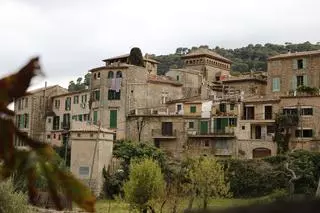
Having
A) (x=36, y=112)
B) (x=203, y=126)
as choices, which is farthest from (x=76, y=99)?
(x=203, y=126)

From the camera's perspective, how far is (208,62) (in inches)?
3095

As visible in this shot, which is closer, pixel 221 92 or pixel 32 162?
pixel 32 162

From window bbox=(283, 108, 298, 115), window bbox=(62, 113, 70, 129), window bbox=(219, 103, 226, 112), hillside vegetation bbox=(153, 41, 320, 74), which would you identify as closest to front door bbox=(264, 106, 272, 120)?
window bbox=(283, 108, 298, 115)

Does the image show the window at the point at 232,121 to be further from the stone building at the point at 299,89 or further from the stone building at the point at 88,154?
the stone building at the point at 88,154

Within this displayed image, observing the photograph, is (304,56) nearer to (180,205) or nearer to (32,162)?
(180,205)

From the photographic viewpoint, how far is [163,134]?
197 feet

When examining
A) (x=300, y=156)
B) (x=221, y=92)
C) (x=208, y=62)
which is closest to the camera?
(x=300, y=156)

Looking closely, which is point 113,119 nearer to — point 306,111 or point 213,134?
point 213,134

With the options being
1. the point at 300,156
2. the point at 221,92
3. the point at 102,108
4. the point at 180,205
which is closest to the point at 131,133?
the point at 102,108

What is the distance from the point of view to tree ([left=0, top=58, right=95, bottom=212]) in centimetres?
254

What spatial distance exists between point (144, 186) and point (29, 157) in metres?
36.9

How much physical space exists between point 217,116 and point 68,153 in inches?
637

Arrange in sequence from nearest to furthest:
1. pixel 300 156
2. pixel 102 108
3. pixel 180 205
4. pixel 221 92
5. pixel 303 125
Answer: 1. pixel 180 205
2. pixel 300 156
3. pixel 303 125
4. pixel 102 108
5. pixel 221 92

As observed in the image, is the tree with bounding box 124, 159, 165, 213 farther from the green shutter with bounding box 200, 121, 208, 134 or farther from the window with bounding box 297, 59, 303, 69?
the window with bounding box 297, 59, 303, 69
